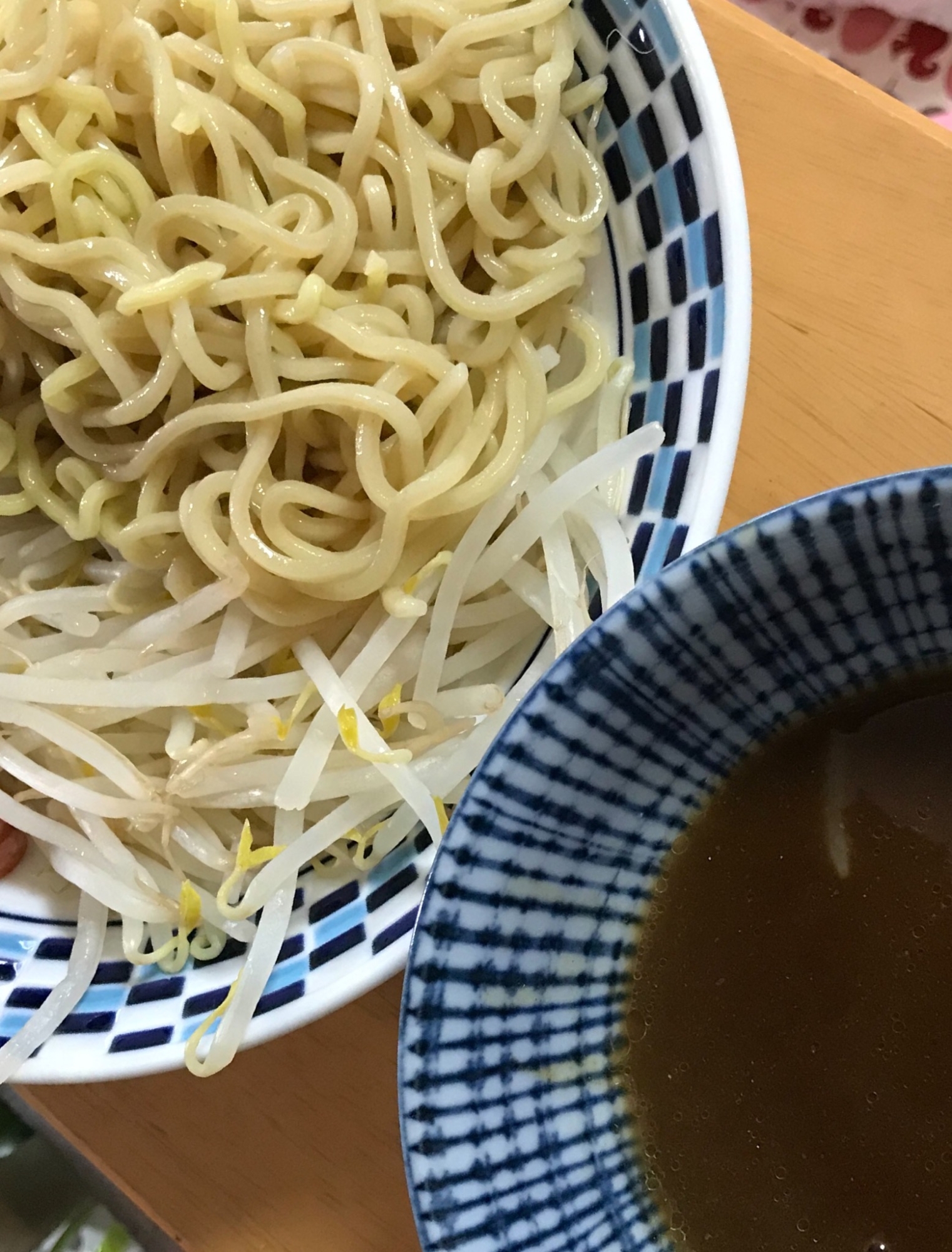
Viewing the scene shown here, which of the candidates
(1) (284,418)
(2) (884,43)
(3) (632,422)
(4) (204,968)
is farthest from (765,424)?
(2) (884,43)

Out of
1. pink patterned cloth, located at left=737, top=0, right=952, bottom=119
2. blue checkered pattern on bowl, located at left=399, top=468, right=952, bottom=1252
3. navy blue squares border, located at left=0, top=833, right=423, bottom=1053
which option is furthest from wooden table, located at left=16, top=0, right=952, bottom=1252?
pink patterned cloth, located at left=737, top=0, right=952, bottom=119

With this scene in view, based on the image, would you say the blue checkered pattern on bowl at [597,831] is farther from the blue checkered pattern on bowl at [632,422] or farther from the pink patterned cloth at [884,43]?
the pink patterned cloth at [884,43]

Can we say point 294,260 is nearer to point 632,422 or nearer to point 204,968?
point 632,422

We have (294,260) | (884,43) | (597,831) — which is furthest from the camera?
(884,43)

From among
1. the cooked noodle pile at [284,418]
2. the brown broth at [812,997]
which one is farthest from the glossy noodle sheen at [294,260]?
the brown broth at [812,997]

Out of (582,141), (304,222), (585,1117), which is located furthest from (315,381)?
(585,1117)

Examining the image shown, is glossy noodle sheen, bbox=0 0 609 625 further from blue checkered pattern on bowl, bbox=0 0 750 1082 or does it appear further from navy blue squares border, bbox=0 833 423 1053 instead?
navy blue squares border, bbox=0 833 423 1053
